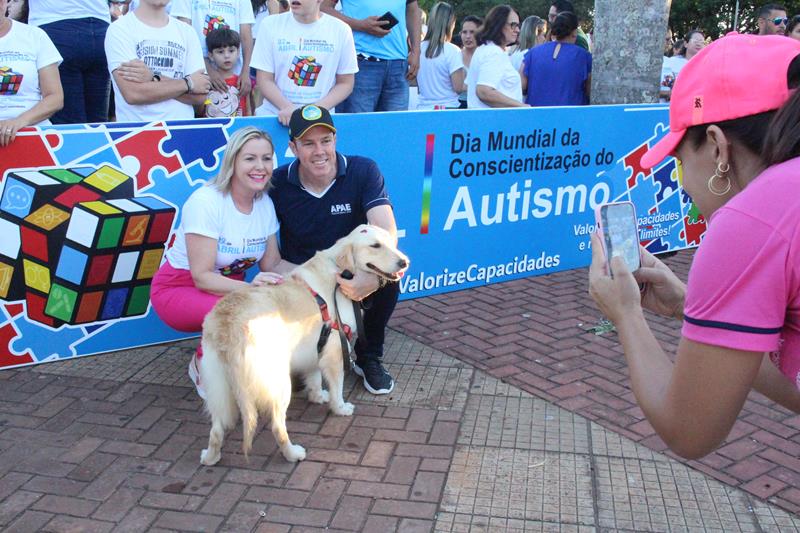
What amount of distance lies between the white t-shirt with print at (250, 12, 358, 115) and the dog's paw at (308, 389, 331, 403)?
2471 mm

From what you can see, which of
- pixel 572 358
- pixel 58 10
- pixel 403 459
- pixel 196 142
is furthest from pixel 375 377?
pixel 58 10

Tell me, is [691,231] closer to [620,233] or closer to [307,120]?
[307,120]

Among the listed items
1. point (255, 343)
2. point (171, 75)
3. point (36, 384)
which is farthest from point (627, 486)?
point (171, 75)

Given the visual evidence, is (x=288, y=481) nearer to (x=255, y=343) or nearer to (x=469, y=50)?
(x=255, y=343)

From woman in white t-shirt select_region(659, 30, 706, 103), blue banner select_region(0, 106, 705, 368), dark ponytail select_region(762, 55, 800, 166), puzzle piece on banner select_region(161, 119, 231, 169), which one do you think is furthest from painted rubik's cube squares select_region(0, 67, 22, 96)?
woman in white t-shirt select_region(659, 30, 706, 103)

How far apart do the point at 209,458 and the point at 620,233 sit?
7.71 ft

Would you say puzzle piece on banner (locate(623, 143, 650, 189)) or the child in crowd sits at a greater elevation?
the child in crowd

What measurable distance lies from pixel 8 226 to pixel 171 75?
5.40 ft

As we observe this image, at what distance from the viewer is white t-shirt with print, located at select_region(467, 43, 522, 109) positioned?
22.6 ft

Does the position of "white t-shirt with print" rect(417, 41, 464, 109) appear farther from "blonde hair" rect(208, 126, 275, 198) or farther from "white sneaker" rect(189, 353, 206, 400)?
"white sneaker" rect(189, 353, 206, 400)

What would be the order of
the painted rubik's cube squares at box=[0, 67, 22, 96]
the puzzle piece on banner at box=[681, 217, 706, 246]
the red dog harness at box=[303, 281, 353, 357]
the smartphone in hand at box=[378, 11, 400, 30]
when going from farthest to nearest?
the puzzle piece on banner at box=[681, 217, 706, 246] < the smartphone in hand at box=[378, 11, 400, 30] < the painted rubik's cube squares at box=[0, 67, 22, 96] < the red dog harness at box=[303, 281, 353, 357]

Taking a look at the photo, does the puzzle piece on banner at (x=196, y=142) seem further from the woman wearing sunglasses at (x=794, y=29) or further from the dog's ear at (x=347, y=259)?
the woman wearing sunglasses at (x=794, y=29)

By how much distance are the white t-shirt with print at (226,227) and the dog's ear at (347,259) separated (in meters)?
0.66

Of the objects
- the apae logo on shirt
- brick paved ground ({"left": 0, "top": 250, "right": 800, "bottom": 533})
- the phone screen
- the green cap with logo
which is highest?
the green cap with logo
